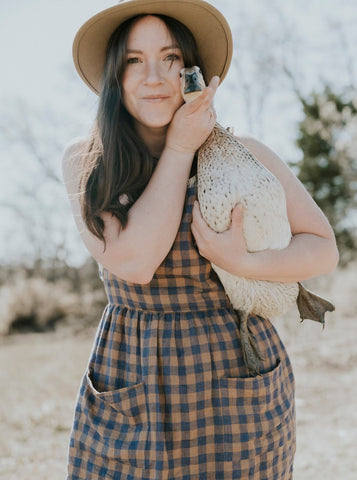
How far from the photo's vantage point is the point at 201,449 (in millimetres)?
1731

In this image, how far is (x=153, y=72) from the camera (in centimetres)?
182

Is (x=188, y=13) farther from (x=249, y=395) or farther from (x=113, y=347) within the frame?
(x=249, y=395)

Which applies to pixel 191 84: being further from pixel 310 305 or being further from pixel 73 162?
pixel 310 305

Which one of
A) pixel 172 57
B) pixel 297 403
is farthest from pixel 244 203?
pixel 297 403

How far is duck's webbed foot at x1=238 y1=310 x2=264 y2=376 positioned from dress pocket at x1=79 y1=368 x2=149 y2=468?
0.37m

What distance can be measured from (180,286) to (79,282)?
16.7 m

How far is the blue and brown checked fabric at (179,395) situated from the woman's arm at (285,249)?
11 centimetres

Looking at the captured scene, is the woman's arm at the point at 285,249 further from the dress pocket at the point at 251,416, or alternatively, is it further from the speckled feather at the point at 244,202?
the dress pocket at the point at 251,416

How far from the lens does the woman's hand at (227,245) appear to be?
5.48 ft

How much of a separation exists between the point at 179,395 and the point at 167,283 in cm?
39

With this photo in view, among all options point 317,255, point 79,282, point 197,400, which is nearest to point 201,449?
point 197,400

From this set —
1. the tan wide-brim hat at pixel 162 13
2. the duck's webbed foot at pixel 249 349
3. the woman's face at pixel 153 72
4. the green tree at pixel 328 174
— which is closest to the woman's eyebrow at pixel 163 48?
the woman's face at pixel 153 72

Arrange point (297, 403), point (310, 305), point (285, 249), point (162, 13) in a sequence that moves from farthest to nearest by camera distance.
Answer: point (297, 403), point (310, 305), point (162, 13), point (285, 249)

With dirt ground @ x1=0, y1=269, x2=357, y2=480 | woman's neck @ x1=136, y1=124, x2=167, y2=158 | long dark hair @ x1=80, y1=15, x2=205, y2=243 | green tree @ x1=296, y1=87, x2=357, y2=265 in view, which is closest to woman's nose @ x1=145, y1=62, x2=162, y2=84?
long dark hair @ x1=80, y1=15, x2=205, y2=243
